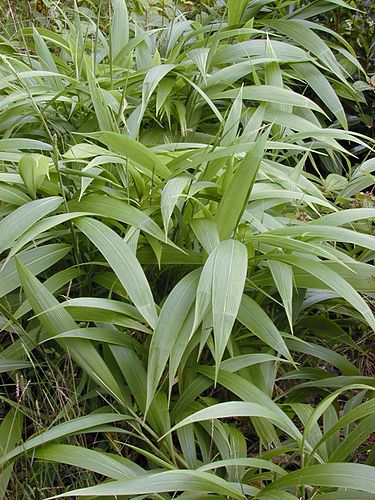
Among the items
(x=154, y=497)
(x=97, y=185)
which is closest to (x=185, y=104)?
(x=97, y=185)

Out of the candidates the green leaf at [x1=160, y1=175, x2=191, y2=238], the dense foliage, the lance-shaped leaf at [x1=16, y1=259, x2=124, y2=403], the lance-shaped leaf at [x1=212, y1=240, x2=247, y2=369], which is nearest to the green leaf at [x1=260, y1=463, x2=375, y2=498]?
the dense foliage

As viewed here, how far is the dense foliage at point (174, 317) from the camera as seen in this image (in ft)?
3.50

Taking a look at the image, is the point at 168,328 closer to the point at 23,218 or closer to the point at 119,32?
the point at 23,218

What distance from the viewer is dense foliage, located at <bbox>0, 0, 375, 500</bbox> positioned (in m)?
1.07

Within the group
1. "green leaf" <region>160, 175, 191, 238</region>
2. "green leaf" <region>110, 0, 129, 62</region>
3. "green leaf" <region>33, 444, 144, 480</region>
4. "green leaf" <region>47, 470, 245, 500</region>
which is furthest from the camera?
"green leaf" <region>110, 0, 129, 62</region>

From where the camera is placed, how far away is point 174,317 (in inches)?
44.2

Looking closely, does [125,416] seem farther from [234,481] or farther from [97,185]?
[97,185]

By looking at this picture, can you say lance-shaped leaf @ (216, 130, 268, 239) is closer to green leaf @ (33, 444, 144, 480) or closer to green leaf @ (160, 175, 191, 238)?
green leaf @ (160, 175, 191, 238)

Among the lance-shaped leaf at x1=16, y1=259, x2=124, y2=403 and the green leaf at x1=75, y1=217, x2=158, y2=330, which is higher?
the green leaf at x1=75, y1=217, x2=158, y2=330

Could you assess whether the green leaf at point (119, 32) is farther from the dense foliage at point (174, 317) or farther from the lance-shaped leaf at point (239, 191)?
the lance-shaped leaf at point (239, 191)

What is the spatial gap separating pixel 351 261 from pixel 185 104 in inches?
28.8

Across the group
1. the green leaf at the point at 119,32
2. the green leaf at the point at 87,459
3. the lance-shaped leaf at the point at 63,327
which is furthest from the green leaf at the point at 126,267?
the green leaf at the point at 119,32

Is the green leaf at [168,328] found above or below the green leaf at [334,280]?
below

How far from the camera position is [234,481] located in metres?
1.11
